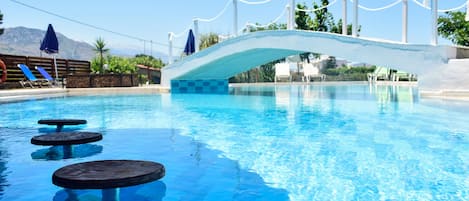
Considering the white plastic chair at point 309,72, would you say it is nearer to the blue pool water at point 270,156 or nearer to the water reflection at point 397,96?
the water reflection at point 397,96

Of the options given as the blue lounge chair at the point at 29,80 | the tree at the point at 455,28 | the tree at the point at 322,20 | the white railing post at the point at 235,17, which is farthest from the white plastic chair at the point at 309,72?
the blue lounge chair at the point at 29,80

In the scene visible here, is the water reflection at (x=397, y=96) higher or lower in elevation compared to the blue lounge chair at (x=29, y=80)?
lower

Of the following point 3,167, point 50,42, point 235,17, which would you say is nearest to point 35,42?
point 50,42

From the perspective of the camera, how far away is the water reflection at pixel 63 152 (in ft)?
16.1

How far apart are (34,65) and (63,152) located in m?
17.5

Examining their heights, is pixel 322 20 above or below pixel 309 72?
above

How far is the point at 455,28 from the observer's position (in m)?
20.0

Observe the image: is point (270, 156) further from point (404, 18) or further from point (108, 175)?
point (404, 18)

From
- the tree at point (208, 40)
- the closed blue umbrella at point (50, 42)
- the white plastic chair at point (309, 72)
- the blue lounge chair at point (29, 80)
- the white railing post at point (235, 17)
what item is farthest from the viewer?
the white plastic chair at point (309, 72)

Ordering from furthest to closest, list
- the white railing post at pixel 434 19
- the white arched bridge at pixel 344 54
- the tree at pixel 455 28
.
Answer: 1. the tree at pixel 455 28
2. the white railing post at pixel 434 19
3. the white arched bridge at pixel 344 54

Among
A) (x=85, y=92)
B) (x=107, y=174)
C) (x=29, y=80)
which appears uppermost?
(x=29, y=80)

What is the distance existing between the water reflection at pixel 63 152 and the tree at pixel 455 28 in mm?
17813

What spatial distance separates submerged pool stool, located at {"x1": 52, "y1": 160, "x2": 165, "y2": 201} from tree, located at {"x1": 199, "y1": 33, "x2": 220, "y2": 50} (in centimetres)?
2260

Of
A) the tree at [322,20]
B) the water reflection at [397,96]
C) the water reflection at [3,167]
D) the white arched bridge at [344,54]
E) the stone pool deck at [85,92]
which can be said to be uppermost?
the tree at [322,20]
